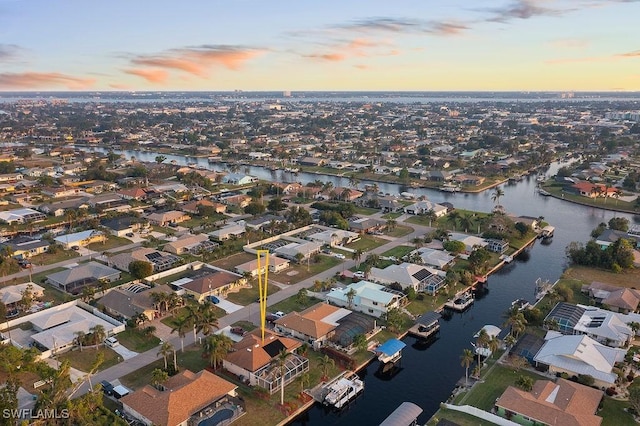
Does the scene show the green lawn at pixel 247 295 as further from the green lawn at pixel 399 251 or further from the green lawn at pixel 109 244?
the green lawn at pixel 109 244

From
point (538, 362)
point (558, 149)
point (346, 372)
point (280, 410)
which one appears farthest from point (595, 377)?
point (558, 149)

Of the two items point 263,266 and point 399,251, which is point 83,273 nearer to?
point 263,266

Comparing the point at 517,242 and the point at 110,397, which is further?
the point at 517,242

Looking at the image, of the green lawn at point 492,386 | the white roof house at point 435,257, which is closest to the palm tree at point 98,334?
the green lawn at point 492,386

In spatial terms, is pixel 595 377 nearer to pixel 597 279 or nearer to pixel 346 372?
pixel 346 372

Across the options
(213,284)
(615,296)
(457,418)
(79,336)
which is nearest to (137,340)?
(79,336)

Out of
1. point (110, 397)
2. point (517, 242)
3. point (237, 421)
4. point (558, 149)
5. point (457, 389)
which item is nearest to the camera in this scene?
point (237, 421)
